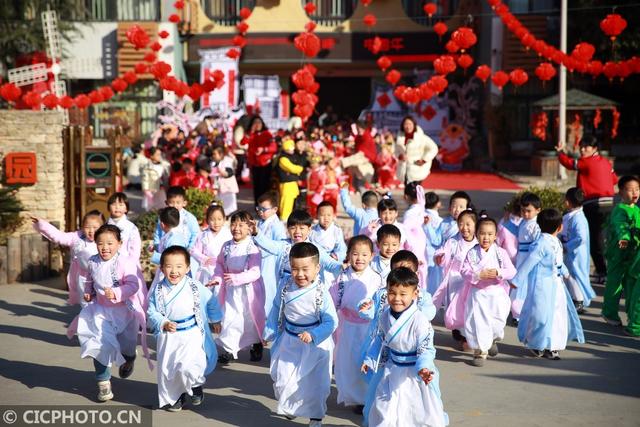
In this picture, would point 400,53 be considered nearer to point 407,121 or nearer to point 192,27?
point 192,27

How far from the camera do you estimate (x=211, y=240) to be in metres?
9.23

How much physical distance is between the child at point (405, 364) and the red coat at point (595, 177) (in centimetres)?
648

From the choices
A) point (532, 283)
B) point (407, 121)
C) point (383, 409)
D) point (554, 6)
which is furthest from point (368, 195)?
point (554, 6)

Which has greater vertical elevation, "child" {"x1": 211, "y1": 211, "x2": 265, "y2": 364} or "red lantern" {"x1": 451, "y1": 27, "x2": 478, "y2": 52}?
"red lantern" {"x1": 451, "y1": 27, "x2": 478, "y2": 52}

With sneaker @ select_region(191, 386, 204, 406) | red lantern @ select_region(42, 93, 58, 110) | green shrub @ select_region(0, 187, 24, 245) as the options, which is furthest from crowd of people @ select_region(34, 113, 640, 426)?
red lantern @ select_region(42, 93, 58, 110)

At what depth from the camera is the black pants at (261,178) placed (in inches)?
654

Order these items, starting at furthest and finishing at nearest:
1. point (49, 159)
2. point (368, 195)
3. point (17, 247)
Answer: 1. point (49, 159)
2. point (17, 247)
3. point (368, 195)

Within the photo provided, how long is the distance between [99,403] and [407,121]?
8100 millimetres

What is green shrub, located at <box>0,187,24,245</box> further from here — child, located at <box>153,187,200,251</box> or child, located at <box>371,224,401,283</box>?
child, located at <box>371,224,401,283</box>

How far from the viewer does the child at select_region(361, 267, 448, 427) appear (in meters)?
5.97

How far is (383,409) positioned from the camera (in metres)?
6.01

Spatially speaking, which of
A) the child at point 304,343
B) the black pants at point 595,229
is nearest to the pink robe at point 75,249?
the child at point 304,343

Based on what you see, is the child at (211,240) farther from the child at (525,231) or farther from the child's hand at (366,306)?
the child at (525,231)

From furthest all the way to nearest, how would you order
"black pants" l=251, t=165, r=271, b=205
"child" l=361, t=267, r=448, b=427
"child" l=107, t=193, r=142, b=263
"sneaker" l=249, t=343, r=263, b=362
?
"black pants" l=251, t=165, r=271, b=205, "child" l=107, t=193, r=142, b=263, "sneaker" l=249, t=343, r=263, b=362, "child" l=361, t=267, r=448, b=427
